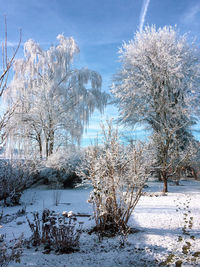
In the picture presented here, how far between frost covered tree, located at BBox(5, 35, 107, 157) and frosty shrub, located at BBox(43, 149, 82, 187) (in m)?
3.49

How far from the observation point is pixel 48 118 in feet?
43.9

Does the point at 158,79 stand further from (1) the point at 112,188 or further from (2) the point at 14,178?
(1) the point at 112,188

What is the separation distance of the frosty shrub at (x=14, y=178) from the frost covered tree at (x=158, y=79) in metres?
7.65

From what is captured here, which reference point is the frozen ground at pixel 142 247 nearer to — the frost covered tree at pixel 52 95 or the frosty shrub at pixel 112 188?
the frosty shrub at pixel 112 188

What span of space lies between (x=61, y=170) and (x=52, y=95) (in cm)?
616

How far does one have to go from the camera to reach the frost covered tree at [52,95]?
13.2m

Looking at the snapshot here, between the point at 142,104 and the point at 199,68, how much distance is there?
422cm

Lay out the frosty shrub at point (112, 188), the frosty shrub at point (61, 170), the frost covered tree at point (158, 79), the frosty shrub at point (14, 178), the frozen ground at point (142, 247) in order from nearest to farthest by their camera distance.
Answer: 1. the frozen ground at point (142, 247)
2. the frosty shrub at point (112, 188)
3. the frosty shrub at point (14, 178)
4. the frosty shrub at point (61, 170)
5. the frost covered tree at point (158, 79)

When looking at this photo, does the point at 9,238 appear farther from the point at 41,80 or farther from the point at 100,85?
the point at 100,85

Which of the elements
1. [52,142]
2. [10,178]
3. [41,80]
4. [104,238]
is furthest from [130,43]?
[104,238]

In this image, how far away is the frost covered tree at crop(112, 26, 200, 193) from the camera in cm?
1281

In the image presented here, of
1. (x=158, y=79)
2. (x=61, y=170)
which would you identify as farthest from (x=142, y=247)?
(x=158, y=79)

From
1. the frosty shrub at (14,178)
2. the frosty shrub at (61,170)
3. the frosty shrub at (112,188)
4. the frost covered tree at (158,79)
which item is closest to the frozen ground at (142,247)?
the frosty shrub at (112,188)

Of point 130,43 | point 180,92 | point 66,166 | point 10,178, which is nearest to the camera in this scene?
point 10,178
